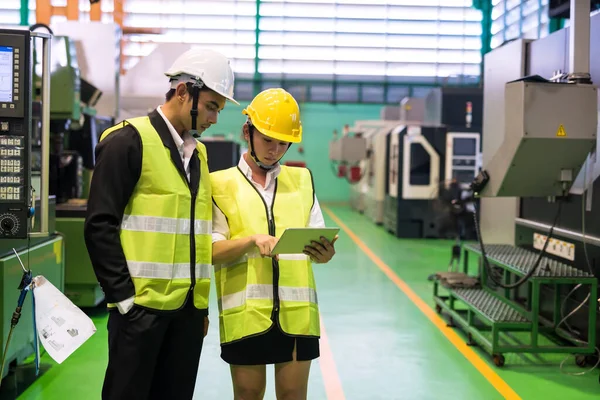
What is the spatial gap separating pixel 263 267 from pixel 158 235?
42 cm

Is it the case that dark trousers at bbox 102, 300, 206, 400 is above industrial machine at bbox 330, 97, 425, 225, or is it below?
below

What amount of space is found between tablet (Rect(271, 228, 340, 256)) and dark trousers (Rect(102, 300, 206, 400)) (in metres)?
0.37

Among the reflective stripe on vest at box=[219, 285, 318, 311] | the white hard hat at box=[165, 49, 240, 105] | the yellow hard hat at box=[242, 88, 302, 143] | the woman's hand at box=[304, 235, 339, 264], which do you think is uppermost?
the white hard hat at box=[165, 49, 240, 105]

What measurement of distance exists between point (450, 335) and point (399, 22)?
1448cm

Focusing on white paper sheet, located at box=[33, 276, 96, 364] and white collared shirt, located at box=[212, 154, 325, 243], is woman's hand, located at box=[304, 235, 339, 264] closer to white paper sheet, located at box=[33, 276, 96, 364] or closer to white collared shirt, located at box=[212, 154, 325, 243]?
white collared shirt, located at box=[212, 154, 325, 243]

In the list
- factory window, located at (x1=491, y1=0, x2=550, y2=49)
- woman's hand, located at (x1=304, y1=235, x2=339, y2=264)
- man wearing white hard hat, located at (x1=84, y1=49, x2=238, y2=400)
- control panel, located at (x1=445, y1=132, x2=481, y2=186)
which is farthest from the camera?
factory window, located at (x1=491, y1=0, x2=550, y2=49)

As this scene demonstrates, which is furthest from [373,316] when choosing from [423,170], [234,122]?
[234,122]

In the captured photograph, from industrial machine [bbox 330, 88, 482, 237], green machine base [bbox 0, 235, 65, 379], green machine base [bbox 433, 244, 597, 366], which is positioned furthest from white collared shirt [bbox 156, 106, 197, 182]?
industrial machine [bbox 330, 88, 482, 237]

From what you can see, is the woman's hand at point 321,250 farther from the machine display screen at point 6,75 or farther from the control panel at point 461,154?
the control panel at point 461,154

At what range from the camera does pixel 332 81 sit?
61.5ft

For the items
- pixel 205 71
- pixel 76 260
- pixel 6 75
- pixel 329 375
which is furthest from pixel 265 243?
pixel 76 260

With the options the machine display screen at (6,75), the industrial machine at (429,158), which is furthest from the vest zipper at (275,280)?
the industrial machine at (429,158)

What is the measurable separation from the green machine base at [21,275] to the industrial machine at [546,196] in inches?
124

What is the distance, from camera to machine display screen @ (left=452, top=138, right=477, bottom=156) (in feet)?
35.8
